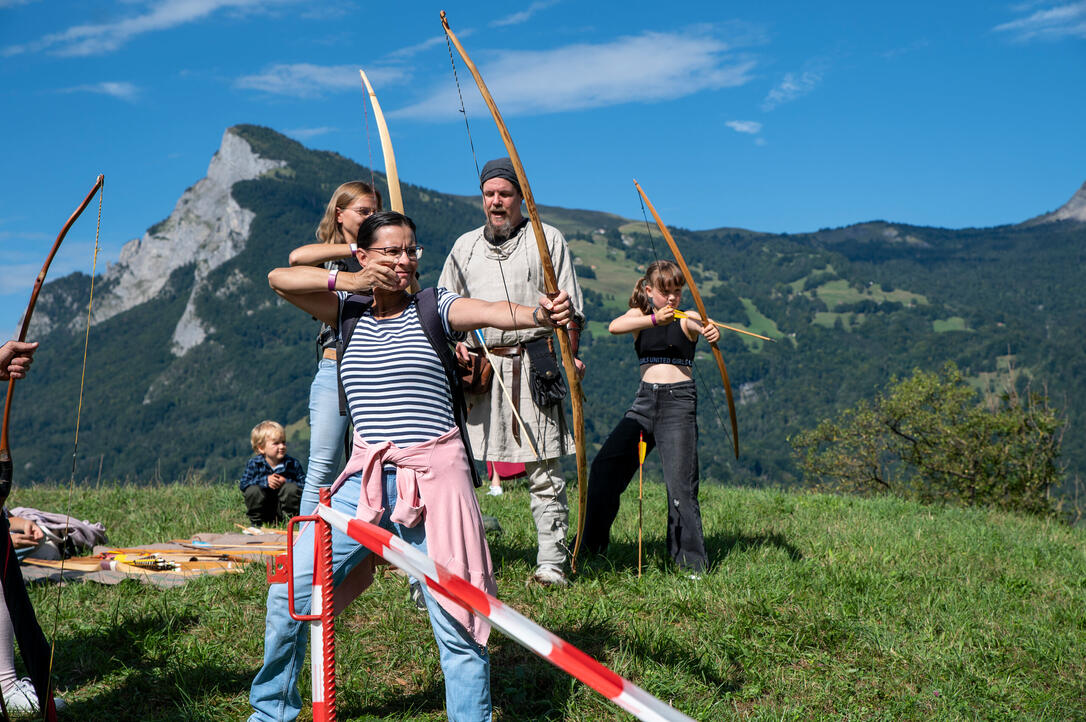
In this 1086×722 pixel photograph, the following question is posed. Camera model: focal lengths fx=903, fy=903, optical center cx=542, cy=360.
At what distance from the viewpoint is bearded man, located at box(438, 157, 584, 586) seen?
4.91 meters

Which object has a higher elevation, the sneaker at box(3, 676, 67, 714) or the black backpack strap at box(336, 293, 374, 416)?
the black backpack strap at box(336, 293, 374, 416)

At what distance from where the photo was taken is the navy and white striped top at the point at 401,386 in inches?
118

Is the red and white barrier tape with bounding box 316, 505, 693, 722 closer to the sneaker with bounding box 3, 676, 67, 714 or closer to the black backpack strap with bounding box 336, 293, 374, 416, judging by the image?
the black backpack strap with bounding box 336, 293, 374, 416

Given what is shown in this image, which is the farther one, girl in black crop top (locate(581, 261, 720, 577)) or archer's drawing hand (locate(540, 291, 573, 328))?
girl in black crop top (locate(581, 261, 720, 577))

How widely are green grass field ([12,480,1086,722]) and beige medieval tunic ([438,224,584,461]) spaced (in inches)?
31.8

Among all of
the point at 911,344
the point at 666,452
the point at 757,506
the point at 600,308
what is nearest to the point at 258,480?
the point at 666,452

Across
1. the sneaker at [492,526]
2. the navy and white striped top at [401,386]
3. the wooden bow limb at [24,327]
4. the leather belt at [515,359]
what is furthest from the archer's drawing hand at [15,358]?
the sneaker at [492,526]

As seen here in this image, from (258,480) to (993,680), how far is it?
5.41 metres

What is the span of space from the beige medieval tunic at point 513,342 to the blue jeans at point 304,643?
1838 mm

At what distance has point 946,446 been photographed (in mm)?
23250

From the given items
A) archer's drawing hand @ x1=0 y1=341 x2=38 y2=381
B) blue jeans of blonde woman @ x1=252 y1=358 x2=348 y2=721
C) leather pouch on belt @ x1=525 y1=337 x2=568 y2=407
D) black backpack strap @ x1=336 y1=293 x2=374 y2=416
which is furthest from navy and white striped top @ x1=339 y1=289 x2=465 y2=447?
leather pouch on belt @ x1=525 y1=337 x2=568 y2=407

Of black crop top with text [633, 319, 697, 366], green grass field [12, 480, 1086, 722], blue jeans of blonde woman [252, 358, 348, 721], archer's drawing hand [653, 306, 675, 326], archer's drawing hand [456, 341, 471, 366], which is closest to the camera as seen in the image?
green grass field [12, 480, 1086, 722]

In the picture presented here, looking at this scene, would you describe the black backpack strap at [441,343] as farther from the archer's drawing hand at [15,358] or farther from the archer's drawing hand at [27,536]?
the archer's drawing hand at [27,536]

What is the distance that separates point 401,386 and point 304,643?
0.99 meters
